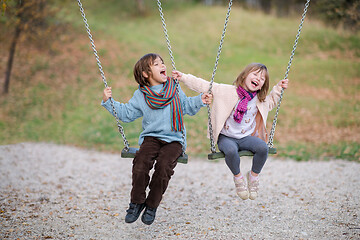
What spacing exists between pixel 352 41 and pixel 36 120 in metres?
14.9

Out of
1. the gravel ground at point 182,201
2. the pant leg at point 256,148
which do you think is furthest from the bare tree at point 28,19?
the pant leg at point 256,148

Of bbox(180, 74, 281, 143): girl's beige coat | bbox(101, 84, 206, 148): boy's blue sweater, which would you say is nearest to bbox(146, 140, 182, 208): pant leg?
bbox(101, 84, 206, 148): boy's blue sweater

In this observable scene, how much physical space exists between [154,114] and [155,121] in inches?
2.8

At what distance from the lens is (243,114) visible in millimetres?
4137

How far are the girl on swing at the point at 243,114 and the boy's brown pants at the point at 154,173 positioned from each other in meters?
0.61

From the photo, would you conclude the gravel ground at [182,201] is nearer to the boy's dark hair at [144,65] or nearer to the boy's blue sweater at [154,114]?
the boy's blue sweater at [154,114]

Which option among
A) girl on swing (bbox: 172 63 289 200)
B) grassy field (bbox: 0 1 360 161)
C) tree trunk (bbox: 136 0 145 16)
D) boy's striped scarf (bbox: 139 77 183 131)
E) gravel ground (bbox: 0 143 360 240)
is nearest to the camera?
boy's striped scarf (bbox: 139 77 183 131)

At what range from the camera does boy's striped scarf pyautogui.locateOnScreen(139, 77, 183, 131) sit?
12.8 feet

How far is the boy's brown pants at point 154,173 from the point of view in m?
3.70

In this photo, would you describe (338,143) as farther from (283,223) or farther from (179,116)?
(179,116)

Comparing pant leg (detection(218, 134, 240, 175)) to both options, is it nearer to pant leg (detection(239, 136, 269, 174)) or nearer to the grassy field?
pant leg (detection(239, 136, 269, 174))

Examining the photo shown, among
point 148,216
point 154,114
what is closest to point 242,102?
point 154,114

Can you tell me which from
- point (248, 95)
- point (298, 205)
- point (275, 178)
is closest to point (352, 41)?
point (275, 178)

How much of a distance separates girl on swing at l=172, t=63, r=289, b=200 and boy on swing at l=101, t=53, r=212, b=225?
0.62ft
